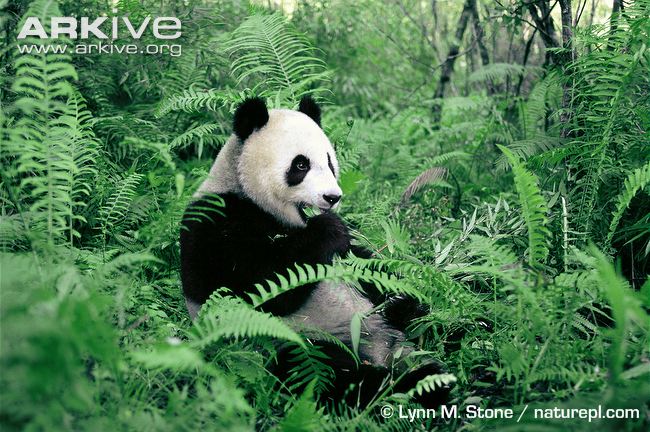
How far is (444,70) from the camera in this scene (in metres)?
8.34

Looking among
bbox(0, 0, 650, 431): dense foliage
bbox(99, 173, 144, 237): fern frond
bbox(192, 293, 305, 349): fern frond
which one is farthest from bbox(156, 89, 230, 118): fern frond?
bbox(192, 293, 305, 349): fern frond

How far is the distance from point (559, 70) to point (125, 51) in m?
4.00

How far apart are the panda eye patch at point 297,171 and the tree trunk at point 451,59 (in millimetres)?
4020

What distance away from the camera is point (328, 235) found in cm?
406

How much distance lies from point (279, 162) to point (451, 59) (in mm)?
4741

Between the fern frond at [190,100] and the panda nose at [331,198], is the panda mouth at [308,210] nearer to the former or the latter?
the panda nose at [331,198]

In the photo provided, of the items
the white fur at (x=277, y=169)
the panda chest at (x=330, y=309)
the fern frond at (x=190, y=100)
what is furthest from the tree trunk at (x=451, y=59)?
the panda chest at (x=330, y=309)

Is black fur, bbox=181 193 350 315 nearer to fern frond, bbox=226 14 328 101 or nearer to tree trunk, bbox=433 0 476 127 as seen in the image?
fern frond, bbox=226 14 328 101

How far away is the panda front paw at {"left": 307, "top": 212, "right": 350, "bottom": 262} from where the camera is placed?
4004mm

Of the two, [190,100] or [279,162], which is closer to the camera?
[279,162]

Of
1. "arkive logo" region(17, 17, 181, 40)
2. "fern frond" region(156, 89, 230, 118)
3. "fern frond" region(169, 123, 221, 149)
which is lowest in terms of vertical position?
"fern frond" region(169, 123, 221, 149)

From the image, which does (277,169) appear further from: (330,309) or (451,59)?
(451,59)

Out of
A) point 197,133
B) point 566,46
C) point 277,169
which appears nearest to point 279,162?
point 277,169

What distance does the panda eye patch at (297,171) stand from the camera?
4.03 meters
